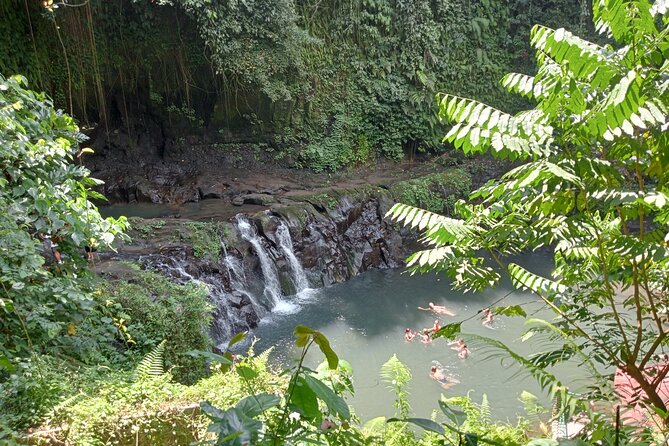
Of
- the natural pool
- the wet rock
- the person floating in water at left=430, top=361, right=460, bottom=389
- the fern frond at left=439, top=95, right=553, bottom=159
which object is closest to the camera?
the fern frond at left=439, top=95, right=553, bottom=159

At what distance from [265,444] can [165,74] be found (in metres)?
12.3

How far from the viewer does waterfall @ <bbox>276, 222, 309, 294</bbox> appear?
9477mm

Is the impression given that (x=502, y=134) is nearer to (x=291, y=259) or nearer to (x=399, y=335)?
(x=399, y=335)

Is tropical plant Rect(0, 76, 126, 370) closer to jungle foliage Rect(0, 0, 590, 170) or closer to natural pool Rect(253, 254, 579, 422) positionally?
natural pool Rect(253, 254, 579, 422)

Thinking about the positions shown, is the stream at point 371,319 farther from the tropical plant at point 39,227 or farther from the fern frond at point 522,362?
the fern frond at point 522,362

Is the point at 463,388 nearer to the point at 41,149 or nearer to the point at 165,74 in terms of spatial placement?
the point at 41,149

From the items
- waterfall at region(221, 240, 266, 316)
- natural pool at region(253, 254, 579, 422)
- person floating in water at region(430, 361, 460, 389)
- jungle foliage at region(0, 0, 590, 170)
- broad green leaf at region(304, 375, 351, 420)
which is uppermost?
jungle foliage at region(0, 0, 590, 170)

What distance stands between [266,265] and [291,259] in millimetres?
638

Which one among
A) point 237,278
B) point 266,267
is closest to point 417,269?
point 237,278

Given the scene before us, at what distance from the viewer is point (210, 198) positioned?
11172 millimetres

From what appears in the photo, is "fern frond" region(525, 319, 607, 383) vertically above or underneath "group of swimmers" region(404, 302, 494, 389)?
above

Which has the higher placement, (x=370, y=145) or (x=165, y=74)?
(x=165, y=74)

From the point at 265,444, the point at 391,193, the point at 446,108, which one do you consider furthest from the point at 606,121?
the point at 391,193

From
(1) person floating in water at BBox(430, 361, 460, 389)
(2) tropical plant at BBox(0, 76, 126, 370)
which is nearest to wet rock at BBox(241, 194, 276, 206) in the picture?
(1) person floating in water at BBox(430, 361, 460, 389)
